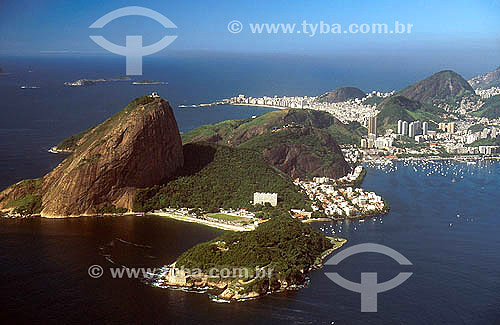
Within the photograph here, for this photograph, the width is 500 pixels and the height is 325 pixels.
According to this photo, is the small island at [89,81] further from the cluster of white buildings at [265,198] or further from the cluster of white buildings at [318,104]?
the cluster of white buildings at [265,198]

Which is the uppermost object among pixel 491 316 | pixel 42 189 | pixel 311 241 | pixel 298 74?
pixel 298 74

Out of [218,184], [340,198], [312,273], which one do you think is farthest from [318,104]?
[312,273]

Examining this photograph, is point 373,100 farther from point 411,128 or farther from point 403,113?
point 411,128

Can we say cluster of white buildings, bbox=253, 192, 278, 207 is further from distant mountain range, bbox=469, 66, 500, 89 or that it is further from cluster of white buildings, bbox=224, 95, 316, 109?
distant mountain range, bbox=469, 66, 500, 89

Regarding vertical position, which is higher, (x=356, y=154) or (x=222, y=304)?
(x=356, y=154)

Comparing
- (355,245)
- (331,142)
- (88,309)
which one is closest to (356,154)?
(331,142)

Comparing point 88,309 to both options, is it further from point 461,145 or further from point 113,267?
point 461,145
